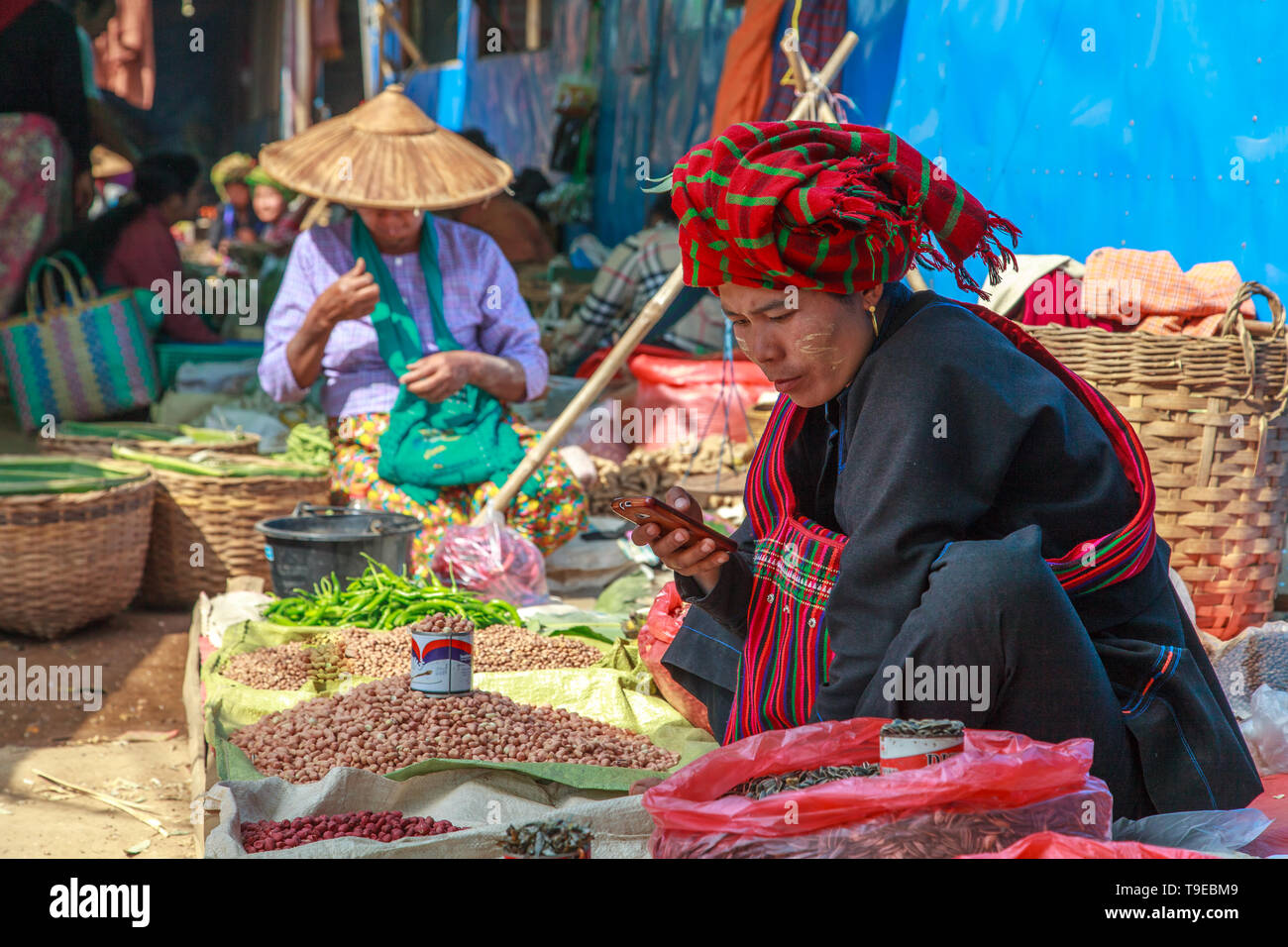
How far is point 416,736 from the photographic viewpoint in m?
2.47

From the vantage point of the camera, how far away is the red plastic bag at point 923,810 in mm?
1544

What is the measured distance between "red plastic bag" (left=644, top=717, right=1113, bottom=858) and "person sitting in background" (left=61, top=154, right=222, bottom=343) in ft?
20.9

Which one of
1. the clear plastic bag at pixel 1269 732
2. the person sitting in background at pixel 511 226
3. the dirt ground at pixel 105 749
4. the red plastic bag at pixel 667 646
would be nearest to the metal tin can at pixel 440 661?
the red plastic bag at pixel 667 646

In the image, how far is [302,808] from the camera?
6.91 ft

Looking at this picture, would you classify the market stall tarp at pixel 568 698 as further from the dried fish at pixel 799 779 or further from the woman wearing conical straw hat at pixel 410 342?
the woman wearing conical straw hat at pixel 410 342

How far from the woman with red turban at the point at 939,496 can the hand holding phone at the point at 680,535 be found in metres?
0.16

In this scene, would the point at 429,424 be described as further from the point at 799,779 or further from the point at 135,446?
the point at 799,779

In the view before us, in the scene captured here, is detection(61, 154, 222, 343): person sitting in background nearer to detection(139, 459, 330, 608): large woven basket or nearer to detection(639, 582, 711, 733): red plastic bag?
detection(139, 459, 330, 608): large woven basket

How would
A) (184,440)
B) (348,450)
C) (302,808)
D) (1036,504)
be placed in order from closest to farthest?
1. (1036,504)
2. (302,808)
3. (348,450)
4. (184,440)

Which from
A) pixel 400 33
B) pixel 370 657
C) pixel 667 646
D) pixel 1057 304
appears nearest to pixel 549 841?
pixel 667 646

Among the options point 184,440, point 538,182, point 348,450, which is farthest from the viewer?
point 538,182
